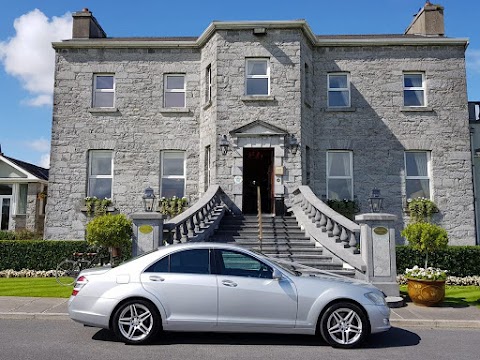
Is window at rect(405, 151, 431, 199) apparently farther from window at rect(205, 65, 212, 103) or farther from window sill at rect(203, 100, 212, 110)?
window at rect(205, 65, 212, 103)

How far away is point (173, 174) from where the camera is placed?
55.4 ft

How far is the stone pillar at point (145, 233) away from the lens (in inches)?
376

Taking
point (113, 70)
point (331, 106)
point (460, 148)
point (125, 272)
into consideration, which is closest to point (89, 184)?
point (113, 70)

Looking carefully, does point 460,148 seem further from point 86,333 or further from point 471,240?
point 86,333

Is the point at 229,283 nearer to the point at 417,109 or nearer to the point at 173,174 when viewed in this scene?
the point at 173,174

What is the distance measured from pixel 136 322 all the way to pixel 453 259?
416 inches

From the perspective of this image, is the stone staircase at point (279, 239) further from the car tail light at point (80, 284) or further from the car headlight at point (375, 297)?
the car tail light at point (80, 284)

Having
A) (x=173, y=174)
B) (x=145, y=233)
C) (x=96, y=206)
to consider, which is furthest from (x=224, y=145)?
(x=145, y=233)

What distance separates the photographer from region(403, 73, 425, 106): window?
667 inches

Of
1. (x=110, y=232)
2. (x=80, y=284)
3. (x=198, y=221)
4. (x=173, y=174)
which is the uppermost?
(x=173, y=174)

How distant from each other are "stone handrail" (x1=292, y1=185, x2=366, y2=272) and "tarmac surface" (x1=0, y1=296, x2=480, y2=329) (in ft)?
5.47

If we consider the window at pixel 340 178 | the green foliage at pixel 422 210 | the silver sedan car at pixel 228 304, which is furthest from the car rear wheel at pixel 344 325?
the green foliage at pixel 422 210

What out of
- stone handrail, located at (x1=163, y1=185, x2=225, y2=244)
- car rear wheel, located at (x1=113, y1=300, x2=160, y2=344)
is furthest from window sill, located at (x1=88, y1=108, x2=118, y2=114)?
car rear wheel, located at (x1=113, y1=300, x2=160, y2=344)

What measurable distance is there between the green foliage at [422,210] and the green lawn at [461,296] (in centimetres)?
458
